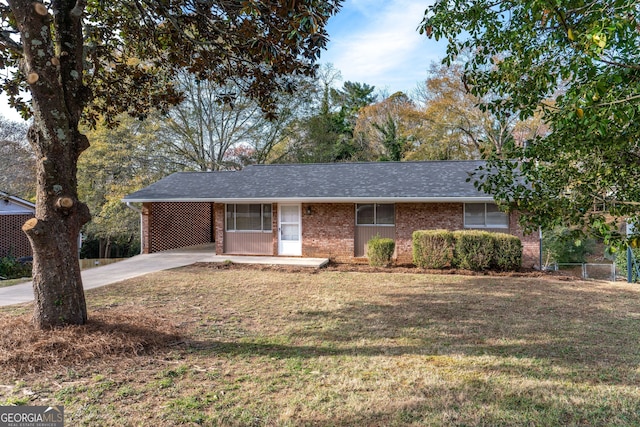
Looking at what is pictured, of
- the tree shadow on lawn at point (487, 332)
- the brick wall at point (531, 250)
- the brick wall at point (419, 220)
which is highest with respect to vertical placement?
the brick wall at point (419, 220)

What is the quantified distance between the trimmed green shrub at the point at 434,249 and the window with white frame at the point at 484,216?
69.2 inches

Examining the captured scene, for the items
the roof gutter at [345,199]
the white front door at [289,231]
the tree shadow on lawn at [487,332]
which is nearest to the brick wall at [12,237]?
the roof gutter at [345,199]

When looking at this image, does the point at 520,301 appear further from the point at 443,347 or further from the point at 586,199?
the point at 586,199

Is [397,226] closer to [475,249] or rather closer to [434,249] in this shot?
[434,249]

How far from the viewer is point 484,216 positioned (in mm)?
12820

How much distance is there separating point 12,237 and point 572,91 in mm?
22734

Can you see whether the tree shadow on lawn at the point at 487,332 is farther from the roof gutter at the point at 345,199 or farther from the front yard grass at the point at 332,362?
the roof gutter at the point at 345,199

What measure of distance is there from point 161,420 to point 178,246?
15.5 meters

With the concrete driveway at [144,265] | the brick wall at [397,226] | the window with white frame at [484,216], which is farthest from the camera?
the window with white frame at [484,216]

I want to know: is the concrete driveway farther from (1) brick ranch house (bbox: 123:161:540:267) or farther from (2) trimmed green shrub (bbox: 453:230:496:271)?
(2) trimmed green shrub (bbox: 453:230:496:271)

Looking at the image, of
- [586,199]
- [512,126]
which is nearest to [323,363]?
[586,199]

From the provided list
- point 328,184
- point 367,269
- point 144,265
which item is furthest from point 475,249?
point 144,265

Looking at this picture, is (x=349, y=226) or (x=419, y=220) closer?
(x=419, y=220)

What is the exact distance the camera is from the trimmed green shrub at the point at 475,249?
11.2m
